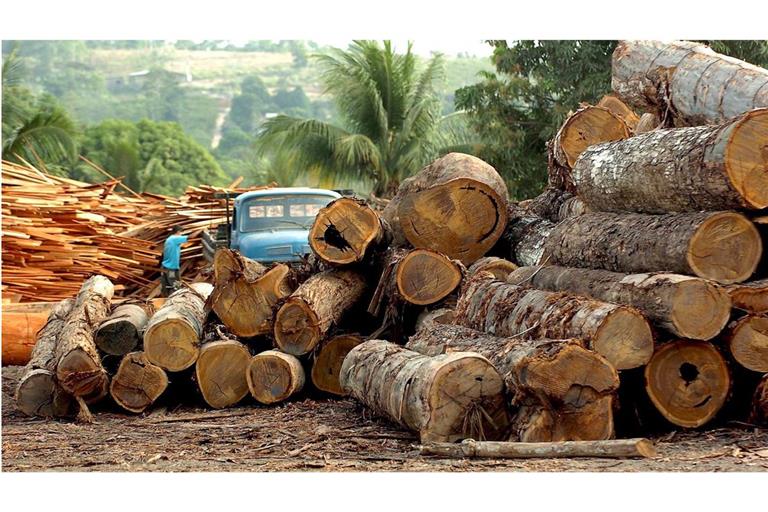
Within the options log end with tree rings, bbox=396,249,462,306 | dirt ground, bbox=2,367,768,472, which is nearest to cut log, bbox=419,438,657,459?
dirt ground, bbox=2,367,768,472

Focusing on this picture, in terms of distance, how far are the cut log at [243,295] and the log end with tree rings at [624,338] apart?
449cm

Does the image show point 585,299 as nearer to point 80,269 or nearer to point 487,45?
point 80,269

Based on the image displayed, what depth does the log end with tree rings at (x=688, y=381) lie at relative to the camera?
25.0ft

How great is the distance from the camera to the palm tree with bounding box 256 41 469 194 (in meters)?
33.3

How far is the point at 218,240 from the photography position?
686 inches

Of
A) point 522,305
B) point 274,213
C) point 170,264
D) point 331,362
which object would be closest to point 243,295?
point 331,362

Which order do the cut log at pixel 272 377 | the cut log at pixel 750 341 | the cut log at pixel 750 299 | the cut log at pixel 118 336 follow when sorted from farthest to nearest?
1. the cut log at pixel 118 336
2. the cut log at pixel 272 377
3. the cut log at pixel 750 299
4. the cut log at pixel 750 341

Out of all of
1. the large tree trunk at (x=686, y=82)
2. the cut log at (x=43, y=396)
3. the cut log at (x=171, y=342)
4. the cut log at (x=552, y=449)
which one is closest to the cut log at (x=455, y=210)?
the large tree trunk at (x=686, y=82)

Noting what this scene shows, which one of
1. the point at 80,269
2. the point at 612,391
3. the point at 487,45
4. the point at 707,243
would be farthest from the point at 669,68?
the point at 487,45

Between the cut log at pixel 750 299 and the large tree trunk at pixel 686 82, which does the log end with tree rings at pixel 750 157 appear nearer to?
the cut log at pixel 750 299

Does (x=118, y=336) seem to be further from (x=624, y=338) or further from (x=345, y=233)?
(x=624, y=338)

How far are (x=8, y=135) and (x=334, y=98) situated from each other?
33.2 feet

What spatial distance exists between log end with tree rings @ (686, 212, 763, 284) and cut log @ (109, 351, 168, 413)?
5548 mm

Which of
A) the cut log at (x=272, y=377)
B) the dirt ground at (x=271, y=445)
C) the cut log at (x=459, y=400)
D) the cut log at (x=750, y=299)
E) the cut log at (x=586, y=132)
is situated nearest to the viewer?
the dirt ground at (x=271, y=445)
